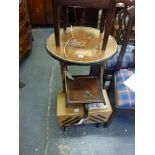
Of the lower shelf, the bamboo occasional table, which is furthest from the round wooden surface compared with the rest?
the lower shelf

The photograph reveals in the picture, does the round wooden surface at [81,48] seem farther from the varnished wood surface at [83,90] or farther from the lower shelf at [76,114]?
the lower shelf at [76,114]

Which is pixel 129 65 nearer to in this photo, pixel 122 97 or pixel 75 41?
pixel 122 97

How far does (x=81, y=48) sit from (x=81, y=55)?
84 mm

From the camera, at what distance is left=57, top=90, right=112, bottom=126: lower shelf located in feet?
4.52

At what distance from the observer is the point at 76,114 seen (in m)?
1.38

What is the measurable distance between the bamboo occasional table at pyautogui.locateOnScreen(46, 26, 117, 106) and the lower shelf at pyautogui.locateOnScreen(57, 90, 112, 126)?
0.12 metres

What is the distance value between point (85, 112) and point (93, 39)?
538mm

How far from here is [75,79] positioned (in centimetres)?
147

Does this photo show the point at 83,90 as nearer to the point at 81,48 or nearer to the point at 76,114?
the point at 76,114

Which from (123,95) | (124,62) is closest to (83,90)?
(123,95)

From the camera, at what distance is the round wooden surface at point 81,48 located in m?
1.12

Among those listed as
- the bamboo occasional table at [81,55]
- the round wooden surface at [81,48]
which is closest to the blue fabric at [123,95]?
the bamboo occasional table at [81,55]

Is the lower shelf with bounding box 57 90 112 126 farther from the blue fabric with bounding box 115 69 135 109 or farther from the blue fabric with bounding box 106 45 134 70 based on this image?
the blue fabric with bounding box 106 45 134 70
